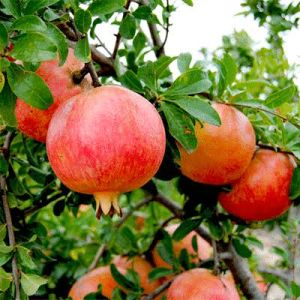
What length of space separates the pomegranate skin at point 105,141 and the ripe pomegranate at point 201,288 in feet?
1.77

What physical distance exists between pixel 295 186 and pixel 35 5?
0.79m

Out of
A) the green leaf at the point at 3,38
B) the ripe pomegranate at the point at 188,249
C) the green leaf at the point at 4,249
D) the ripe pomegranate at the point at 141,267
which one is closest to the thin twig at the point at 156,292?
the ripe pomegranate at the point at 141,267

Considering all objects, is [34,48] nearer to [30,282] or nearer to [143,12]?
[143,12]

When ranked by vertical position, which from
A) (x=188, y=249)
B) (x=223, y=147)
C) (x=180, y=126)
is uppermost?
(x=180, y=126)

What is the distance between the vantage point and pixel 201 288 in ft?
4.60

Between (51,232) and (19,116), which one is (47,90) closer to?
(19,116)

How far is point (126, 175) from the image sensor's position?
0.92 m

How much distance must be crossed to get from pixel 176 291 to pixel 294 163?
1.53 feet

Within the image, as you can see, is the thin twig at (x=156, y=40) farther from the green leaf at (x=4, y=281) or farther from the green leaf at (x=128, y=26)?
the green leaf at (x=4, y=281)

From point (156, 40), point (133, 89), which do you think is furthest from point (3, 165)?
point (156, 40)

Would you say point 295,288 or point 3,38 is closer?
point 3,38

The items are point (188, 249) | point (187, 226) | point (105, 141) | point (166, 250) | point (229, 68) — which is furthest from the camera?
point (188, 249)

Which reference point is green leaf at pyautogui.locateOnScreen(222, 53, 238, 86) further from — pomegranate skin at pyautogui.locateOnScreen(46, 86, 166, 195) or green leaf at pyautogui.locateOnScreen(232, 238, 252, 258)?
green leaf at pyautogui.locateOnScreen(232, 238, 252, 258)

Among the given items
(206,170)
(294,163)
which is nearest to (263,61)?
(294,163)
